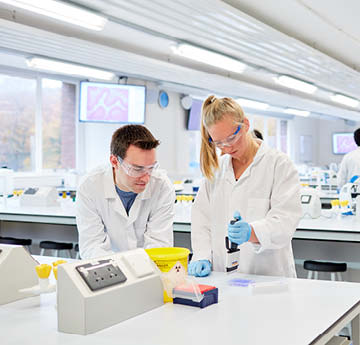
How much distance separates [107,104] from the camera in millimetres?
7594

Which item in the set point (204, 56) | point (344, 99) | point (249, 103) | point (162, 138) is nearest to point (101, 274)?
point (204, 56)

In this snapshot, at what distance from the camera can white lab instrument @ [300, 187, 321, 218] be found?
3.90 metres

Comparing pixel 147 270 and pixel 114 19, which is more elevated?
pixel 114 19

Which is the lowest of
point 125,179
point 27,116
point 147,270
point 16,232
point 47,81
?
point 16,232

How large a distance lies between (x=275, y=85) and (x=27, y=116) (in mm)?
5167

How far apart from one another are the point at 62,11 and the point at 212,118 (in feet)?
9.15

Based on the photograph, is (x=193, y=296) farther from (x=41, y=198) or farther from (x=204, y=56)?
(x=204, y=56)

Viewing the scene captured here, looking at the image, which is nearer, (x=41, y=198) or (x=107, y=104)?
(x=41, y=198)

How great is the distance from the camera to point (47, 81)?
807 centimetres

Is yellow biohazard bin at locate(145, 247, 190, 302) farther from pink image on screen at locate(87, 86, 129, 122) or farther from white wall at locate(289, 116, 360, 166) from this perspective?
white wall at locate(289, 116, 360, 166)

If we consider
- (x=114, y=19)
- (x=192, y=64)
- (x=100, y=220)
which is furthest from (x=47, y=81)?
(x=100, y=220)

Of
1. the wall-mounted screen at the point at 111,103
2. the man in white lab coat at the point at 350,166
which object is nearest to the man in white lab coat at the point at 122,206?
the man in white lab coat at the point at 350,166

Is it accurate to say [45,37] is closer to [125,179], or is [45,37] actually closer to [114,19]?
[114,19]

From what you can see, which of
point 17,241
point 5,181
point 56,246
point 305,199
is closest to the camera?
point 305,199
